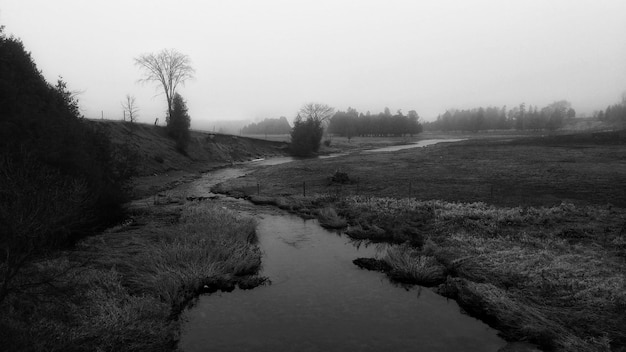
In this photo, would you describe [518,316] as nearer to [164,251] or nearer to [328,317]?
[328,317]

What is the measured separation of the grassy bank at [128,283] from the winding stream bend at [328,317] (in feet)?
3.64

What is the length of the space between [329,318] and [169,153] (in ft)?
186

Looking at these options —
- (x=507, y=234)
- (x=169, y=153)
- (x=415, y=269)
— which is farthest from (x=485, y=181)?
(x=169, y=153)

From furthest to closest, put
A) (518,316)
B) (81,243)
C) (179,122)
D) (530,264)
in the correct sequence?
1. (179,122)
2. (81,243)
3. (530,264)
4. (518,316)

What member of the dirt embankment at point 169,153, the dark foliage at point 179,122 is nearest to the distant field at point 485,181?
the dirt embankment at point 169,153

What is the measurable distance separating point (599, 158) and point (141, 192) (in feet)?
202

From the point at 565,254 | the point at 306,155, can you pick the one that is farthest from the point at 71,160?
the point at 306,155

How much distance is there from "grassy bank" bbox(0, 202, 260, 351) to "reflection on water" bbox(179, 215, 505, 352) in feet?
3.61

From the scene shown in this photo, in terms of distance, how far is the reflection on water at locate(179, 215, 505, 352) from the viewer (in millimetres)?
11961

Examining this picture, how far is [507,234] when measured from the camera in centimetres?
2127

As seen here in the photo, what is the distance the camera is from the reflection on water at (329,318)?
1196 cm

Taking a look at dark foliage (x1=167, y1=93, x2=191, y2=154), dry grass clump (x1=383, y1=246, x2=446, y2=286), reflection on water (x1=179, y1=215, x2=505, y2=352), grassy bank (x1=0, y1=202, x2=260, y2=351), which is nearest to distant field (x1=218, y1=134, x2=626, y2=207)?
dry grass clump (x1=383, y1=246, x2=446, y2=286)

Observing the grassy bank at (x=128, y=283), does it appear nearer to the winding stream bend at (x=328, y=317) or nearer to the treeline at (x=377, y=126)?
the winding stream bend at (x=328, y=317)

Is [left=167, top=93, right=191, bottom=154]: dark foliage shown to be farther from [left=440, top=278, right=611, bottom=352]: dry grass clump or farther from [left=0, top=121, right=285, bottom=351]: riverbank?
[left=440, top=278, right=611, bottom=352]: dry grass clump
